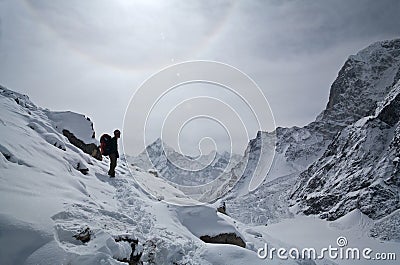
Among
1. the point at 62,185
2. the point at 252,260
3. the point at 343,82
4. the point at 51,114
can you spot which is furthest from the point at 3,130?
the point at 343,82

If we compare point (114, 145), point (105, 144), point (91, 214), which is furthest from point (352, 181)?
point (91, 214)

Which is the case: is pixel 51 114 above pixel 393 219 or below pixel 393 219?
below

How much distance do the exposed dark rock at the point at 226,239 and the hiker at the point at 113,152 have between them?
6261 mm

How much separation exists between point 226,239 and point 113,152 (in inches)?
296

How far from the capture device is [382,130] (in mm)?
66125

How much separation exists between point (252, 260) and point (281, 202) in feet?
305

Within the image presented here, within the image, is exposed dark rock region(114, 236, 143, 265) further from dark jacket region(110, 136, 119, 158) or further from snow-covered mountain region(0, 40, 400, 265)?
dark jacket region(110, 136, 119, 158)

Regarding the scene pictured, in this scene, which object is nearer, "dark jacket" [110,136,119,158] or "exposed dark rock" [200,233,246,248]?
"exposed dark rock" [200,233,246,248]

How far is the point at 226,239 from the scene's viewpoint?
13656mm

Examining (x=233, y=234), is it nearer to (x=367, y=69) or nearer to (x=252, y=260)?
(x=252, y=260)

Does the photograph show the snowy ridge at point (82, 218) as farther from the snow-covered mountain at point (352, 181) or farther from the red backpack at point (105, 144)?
the snow-covered mountain at point (352, 181)

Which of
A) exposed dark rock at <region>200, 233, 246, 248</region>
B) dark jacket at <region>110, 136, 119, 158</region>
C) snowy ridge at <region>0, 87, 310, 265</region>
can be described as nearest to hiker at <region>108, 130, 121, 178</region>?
dark jacket at <region>110, 136, 119, 158</region>

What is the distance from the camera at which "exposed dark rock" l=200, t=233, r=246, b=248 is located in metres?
13.2

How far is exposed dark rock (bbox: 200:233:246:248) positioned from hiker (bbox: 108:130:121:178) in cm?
626
